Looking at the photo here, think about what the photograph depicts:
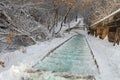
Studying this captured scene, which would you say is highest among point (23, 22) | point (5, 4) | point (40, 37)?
point (5, 4)

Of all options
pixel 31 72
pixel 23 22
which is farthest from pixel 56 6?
pixel 31 72

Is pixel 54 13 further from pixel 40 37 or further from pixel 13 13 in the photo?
pixel 13 13

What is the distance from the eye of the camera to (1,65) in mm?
9586

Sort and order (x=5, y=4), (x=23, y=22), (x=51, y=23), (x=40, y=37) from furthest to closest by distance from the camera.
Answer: (x=51, y=23) → (x=40, y=37) → (x=23, y=22) → (x=5, y=4)

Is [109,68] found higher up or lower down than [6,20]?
lower down

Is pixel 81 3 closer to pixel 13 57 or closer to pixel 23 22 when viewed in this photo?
pixel 23 22

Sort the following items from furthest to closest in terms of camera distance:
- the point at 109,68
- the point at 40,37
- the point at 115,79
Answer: the point at 40,37 → the point at 109,68 → the point at 115,79

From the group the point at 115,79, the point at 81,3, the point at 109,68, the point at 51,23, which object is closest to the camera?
the point at 115,79

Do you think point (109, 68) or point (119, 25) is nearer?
point (109, 68)

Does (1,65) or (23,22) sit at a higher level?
(23,22)

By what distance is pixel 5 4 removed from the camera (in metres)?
13.9

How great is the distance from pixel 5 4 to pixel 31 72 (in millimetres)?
7195

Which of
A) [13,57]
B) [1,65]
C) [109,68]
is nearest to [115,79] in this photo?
[109,68]

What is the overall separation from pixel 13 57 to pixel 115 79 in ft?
17.9
